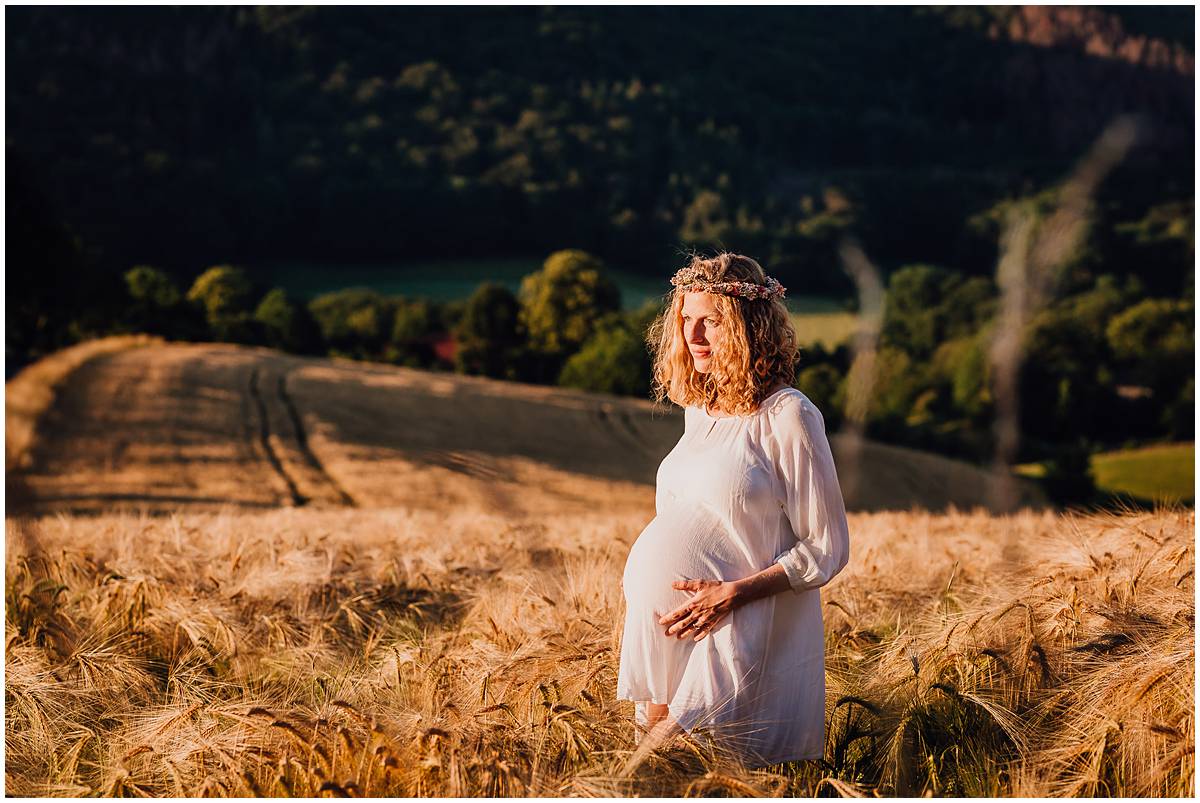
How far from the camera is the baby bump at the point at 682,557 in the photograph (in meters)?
3.67

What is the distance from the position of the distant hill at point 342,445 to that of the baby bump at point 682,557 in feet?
80.5

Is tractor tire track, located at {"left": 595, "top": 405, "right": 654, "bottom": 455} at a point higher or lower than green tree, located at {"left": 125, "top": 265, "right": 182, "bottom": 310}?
lower

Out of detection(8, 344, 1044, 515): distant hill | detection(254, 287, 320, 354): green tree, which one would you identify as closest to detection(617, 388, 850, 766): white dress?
detection(8, 344, 1044, 515): distant hill

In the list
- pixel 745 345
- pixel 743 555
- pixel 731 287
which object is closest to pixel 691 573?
pixel 743 555

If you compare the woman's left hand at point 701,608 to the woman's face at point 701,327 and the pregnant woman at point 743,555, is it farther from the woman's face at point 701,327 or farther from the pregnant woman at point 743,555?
the woman's face at point 701,327

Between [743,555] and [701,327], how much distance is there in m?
0.85

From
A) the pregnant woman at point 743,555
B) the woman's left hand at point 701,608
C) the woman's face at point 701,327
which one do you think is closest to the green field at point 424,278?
the woman's face at point 701,327

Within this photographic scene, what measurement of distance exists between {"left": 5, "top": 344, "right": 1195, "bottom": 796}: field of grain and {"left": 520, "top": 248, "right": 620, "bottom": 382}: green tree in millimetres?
67029

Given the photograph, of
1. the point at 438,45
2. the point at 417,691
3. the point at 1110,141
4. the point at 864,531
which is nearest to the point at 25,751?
the point at 417,691

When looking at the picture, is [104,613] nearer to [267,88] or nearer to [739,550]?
[739,550]

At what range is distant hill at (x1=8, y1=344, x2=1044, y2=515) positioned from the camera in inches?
1286

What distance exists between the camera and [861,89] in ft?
A: 597

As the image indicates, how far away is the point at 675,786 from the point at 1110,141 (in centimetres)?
831

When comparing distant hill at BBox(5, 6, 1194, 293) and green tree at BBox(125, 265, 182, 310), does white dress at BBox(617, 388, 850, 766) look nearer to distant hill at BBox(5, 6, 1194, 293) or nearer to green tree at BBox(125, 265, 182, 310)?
green tree at BBox(125, 265, 182, 310)
